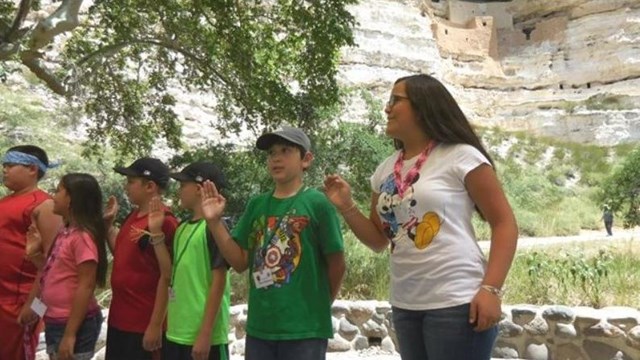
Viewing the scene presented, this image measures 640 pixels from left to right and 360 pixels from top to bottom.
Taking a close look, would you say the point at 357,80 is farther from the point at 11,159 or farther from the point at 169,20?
the point at 11,159

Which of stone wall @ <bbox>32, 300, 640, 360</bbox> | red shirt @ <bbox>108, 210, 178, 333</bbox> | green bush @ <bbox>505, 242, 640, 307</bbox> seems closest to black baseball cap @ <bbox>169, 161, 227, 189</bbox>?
red shirt @ <bbox>108, 210, 178, 333</bbox>

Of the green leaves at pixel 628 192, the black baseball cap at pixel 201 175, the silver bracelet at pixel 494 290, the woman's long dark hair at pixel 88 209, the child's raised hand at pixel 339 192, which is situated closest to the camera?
the silver bracelet at pixel 494 290

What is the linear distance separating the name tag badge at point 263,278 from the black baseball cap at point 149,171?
3.27ft

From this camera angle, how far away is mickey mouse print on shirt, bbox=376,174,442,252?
205 cm

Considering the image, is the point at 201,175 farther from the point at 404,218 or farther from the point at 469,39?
the point at 469,39

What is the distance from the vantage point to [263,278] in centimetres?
246

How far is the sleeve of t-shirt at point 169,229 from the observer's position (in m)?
3.04

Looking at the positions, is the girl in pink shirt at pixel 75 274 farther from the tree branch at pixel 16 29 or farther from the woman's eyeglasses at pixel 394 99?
the tree branch at pixel 16 29

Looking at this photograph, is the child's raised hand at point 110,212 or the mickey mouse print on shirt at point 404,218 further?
the child's raised hand at point 110,212

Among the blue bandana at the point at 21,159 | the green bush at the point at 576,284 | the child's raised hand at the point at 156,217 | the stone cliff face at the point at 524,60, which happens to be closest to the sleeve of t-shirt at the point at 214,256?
the child's raised hand at the point at 156,217

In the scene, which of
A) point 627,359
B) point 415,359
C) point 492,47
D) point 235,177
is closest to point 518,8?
point 492,47

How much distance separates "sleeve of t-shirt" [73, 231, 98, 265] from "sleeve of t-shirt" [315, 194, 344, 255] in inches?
49.2

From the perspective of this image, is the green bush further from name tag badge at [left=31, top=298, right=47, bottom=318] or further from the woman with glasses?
name tag badge at [left=31, top=298, right=47, bottom=318]

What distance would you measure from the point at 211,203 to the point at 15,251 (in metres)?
1.53
